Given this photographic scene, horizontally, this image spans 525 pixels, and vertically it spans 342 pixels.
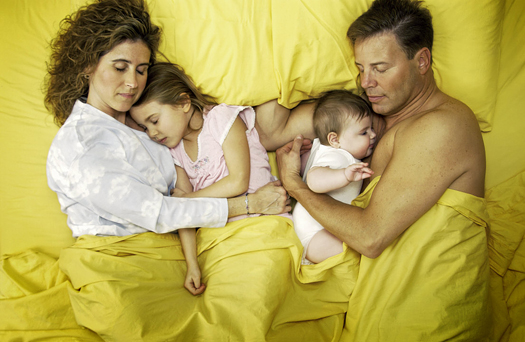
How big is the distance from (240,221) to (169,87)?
30.6 inches

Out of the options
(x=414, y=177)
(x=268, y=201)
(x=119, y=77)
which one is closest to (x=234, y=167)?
(x=268, y=201)

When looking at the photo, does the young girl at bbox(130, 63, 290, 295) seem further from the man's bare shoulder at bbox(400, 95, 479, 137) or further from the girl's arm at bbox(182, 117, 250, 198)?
the man's bare shoulder at bbox(400, 95, 479, 137)

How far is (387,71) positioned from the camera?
181 centimetres

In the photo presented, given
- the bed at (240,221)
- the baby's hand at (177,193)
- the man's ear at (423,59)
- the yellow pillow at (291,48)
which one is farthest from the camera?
the baby's hand at (177,193)

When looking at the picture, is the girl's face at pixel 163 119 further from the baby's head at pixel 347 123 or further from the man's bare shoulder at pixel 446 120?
the man's bare shoulder at pixel 446 120

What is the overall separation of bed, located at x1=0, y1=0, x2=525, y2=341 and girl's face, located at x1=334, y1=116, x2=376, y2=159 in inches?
9.8

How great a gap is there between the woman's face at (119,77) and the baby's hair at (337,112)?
3.05 ft

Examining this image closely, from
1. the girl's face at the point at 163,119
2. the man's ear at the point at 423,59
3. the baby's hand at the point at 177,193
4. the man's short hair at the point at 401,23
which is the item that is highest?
the man's short hair at the point at 401,23

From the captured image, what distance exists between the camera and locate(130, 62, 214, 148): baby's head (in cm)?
196

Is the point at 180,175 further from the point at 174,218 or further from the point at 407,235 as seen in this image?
the point at 407,235

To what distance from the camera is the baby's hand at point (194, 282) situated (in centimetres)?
187

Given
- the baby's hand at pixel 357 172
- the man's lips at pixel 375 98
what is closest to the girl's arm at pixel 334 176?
the baby's hand at pixel 357 172

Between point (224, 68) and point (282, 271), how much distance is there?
3.59 feet

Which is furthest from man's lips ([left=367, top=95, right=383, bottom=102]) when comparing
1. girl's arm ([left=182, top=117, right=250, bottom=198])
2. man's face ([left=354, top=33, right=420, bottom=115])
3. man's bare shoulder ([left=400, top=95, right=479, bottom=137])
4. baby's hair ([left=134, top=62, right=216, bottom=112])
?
baby's hair ([left=134, top=62, right=216, bottom=112])
